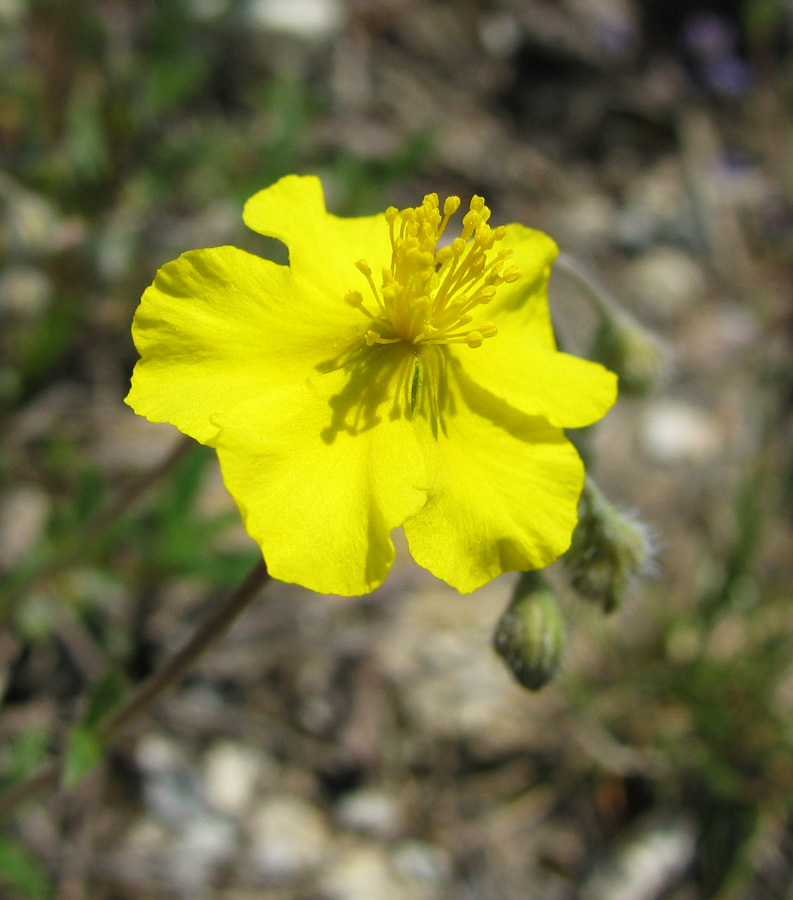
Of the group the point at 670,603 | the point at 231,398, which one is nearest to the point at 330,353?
the point at 231,398

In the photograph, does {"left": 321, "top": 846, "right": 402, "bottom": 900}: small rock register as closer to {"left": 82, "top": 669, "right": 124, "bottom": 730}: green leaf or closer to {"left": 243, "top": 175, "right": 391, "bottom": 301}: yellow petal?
{"left": 82, "top": 669, "right": 124, "bottom": 730}: green leaf

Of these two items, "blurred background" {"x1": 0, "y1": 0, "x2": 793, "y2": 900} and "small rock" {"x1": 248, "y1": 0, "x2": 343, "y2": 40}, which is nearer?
"blurred background" {"x1": 0, "y1": 0, "x2": 793, "y2": 900}

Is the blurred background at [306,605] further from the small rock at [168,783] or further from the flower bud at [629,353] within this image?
the flower bud at [629,353]

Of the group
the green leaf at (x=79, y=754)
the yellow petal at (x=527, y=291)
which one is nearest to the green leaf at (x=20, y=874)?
the green leaf at (x=79, y=754)

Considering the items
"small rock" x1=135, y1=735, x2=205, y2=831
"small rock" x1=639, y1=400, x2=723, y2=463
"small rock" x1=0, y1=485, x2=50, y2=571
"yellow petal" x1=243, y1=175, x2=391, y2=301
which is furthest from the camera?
"small rock" x1=639, y1=400, x2=723, y2=463

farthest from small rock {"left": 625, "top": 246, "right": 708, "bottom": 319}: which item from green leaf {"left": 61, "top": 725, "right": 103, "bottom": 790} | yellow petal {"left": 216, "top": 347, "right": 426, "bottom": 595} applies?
green leaf {"left": 61, "top": 725, "right": 103, "bottom": 790}

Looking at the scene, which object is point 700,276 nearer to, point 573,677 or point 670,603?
point 670,603

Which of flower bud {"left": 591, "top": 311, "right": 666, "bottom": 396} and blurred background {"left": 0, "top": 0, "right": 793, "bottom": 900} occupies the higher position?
flower bud {"left": 591, "top": 311, "right": 666, "bottom": 396}
